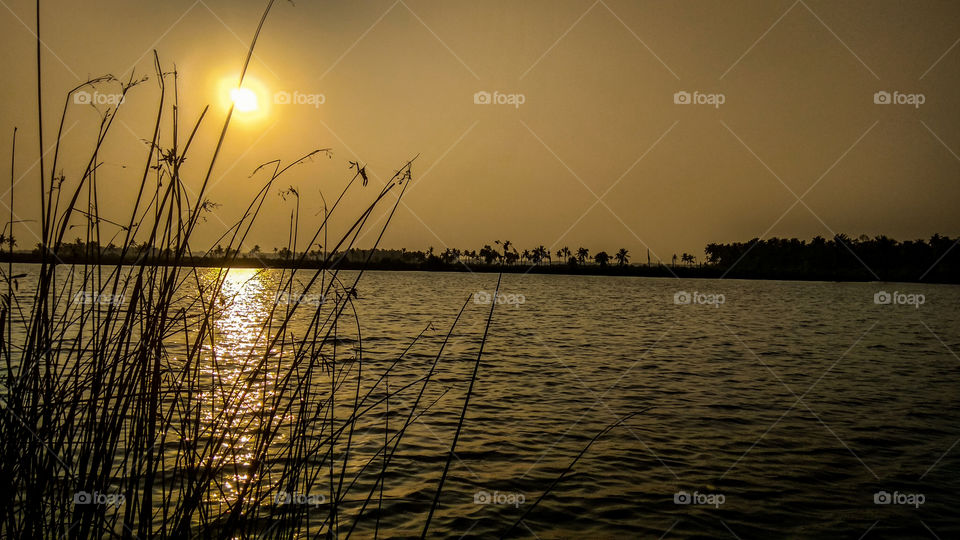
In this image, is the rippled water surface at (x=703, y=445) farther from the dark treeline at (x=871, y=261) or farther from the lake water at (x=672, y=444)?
the dark treeline at (x=871, y=261)

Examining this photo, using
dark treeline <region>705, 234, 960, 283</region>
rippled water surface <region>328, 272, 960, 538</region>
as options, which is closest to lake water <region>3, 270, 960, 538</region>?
rippled water surface <region>328, 272, 960, 538</region>

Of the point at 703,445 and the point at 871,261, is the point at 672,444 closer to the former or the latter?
the point at 703,445

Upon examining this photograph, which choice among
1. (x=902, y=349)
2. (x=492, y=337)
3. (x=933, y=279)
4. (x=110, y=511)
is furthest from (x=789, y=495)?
(x=933, y=279)

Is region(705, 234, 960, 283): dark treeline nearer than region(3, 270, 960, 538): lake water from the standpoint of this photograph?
No

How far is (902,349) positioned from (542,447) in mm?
19837

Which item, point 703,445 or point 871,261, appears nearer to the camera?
point 703,445

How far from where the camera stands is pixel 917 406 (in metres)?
11.8

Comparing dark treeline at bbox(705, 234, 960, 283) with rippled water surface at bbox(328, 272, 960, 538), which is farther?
dark treeline at bbox(705, 234, 960, 283)

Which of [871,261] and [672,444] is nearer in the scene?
[672,444]

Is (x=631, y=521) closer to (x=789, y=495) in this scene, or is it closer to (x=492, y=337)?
(x=789, y=495)

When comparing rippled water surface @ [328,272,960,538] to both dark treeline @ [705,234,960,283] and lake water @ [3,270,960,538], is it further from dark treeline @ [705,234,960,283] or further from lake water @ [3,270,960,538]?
dark treeline @ [705,234,960,283]

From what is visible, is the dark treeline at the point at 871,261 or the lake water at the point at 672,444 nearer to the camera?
the lake water at the point at 672,444

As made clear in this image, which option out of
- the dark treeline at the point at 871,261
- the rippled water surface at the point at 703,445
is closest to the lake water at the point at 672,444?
the rippled water surface at the point at 703,445

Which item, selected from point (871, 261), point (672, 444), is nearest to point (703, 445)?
point (672, 444)
